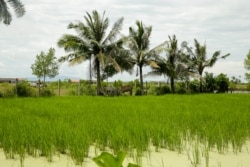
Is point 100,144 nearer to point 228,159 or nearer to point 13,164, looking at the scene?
point 13,164

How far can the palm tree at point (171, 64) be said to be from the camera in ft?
85.0

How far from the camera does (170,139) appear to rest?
15.3 ft

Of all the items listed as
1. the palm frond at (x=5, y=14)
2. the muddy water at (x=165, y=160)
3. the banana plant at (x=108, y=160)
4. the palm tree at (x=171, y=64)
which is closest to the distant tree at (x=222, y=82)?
the palm tree at (x=171, y=64)

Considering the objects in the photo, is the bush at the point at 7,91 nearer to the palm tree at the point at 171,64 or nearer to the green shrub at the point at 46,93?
the green shrub at the point at 46,93

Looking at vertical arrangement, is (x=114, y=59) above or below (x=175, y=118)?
above

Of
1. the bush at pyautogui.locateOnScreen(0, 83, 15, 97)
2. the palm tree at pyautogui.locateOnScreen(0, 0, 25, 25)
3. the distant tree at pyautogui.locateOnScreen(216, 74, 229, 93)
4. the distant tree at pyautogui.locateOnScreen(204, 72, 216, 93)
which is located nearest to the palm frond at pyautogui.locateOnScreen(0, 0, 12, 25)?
the palm tree at pyautogui.locateOnScreen(0, 0, 25, 25)

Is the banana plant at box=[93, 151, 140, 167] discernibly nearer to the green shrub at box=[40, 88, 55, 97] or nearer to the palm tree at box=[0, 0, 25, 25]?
the palm tree at box=[0, 0, 25, 25]

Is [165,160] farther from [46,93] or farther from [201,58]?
[201,58]

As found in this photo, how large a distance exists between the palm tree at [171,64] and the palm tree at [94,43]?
418cm

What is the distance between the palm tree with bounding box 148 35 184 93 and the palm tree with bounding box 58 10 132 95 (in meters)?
4.18

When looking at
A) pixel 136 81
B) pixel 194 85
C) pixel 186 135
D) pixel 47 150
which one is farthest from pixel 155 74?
pixel 47 150

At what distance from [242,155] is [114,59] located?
62.4 feet

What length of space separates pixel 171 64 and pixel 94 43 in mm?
7333

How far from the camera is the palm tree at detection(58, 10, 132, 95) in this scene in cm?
2219
